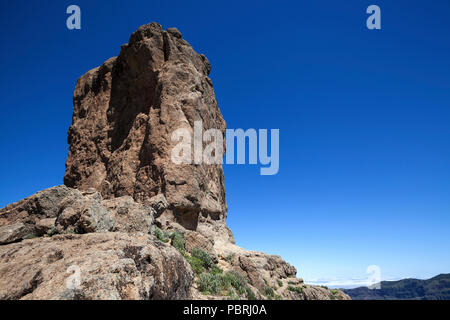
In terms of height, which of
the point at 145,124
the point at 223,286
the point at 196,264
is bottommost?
the point at 223,286

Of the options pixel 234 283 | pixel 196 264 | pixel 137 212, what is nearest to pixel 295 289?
pixel 234 283

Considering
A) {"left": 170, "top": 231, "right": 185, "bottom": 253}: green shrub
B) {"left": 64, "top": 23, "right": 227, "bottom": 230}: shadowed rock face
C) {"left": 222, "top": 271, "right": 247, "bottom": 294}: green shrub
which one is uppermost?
{"left": 64, "top": 23, "right": 227, "bottom": 230}: shadowed rock face

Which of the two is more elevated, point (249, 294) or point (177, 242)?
point (177, 242)

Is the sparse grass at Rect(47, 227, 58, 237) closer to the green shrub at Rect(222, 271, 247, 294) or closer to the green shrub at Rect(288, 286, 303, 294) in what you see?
the green shrub at Rect(222, 271, 247, 294)

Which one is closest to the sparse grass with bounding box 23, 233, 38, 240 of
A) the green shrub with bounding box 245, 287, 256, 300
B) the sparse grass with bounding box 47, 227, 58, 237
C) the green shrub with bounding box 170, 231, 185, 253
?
the sparse grass with bounding box 47, 227, 58, 237

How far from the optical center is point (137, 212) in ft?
33.4

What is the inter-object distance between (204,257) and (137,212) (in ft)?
12.0

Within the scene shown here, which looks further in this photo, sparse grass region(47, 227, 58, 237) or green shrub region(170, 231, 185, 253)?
green shrub region(170, 231, 185, 253)

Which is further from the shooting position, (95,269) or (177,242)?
(177,242)

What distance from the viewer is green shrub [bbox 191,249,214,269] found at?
1152 cm

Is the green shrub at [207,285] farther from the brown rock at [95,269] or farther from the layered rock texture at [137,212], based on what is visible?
the brown rock at [95,269]

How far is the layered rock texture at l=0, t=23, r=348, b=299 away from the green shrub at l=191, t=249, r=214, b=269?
47 millimetres

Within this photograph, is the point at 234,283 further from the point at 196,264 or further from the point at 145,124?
the point at 145,124
